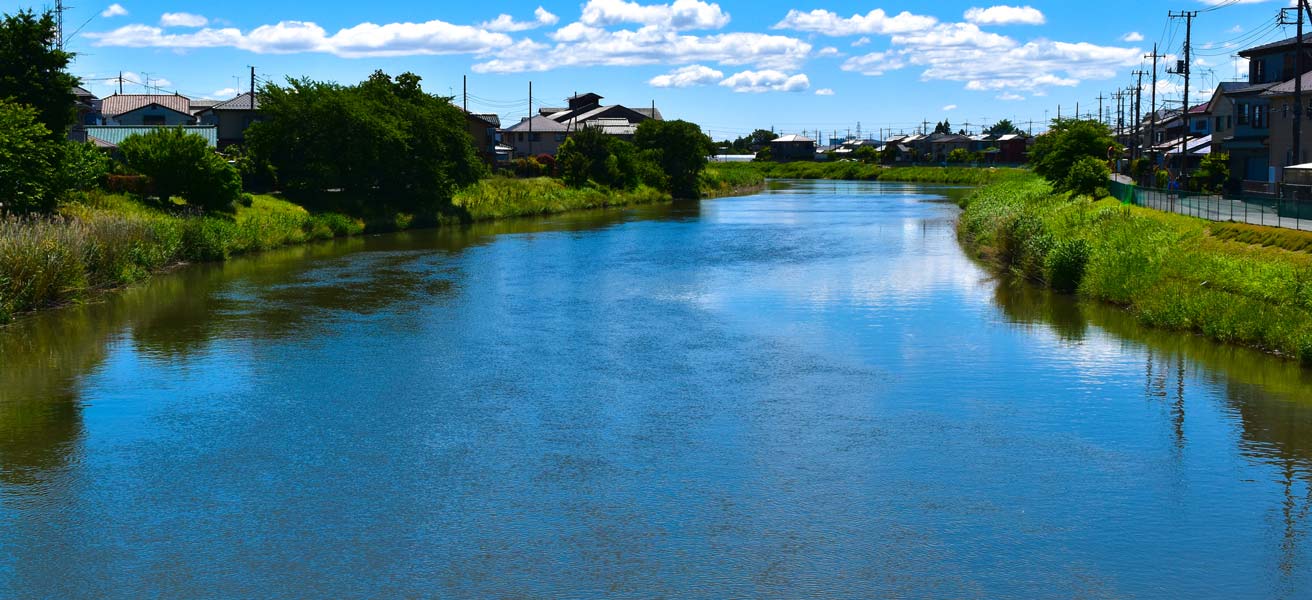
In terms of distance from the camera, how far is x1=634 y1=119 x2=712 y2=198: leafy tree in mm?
99875

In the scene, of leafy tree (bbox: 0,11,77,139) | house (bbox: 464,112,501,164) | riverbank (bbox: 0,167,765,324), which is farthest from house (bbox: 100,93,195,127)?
leafy tree (bbox: 0,11,77,139)

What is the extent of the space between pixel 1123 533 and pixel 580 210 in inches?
2680

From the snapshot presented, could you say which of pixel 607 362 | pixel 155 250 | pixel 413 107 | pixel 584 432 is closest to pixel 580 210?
pixel 413 107

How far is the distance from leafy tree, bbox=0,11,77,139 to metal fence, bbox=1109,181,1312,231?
130 feet

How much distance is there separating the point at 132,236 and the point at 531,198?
3957 centimetres

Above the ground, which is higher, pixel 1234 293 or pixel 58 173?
pixel 58 173

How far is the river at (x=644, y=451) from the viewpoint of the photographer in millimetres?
13180

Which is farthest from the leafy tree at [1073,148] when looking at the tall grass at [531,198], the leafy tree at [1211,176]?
the tall grass at [531,198]

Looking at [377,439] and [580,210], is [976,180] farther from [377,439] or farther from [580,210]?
[377,439]

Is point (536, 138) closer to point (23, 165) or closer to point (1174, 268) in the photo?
point (23, 165)

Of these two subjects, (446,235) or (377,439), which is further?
(446,235)

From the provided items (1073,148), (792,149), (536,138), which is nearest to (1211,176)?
(1073,148)

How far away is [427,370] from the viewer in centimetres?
2397

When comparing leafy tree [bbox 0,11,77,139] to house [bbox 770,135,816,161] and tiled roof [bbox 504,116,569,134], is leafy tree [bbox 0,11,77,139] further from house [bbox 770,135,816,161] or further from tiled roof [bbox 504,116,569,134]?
house [bbox 770,135,816,161]
